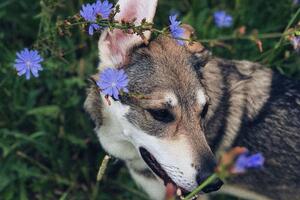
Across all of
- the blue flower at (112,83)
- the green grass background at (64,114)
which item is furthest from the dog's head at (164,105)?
the green grass background at (64,114)

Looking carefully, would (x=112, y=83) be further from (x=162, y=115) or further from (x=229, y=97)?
(x=229, y=97)

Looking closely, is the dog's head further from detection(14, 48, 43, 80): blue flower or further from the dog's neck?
detection(14, 48, 43, 80): blue flower

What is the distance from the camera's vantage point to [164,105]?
3725mm

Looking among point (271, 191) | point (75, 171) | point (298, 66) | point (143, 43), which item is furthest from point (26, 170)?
point (298, 66)

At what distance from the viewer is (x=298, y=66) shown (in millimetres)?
5414

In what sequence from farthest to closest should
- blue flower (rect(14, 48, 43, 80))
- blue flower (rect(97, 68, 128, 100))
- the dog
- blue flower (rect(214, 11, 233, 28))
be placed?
blue flower (rect(214, 11, 233, 28))
the dog
blue flower (rect(14, 48, 43, 80))
blue flower (rect(97, 68, 128, 100))

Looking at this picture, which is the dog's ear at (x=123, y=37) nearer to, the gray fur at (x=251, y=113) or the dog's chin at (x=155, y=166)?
the gray fur at (x=251, y=113)

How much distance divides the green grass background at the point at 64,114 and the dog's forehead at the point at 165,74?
977 millimetres

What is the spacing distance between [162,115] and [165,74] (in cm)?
29

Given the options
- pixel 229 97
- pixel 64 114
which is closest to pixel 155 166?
pixel 229 97

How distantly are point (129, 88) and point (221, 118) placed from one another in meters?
0.97

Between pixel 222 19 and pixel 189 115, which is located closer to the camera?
pixel 189 115

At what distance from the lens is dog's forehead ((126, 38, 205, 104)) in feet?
12.3

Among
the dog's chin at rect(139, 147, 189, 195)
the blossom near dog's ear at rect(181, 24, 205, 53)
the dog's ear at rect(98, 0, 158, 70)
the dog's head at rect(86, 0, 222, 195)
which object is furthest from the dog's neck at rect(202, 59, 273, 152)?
the dog's ear at rect(98, 0, 158, 70)
